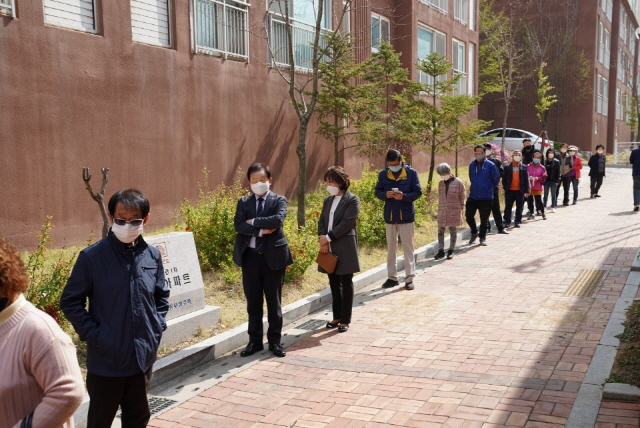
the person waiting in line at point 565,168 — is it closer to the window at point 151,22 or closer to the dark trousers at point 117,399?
the window at point 151,22

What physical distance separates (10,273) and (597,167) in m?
21.2

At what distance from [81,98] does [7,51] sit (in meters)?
1.51

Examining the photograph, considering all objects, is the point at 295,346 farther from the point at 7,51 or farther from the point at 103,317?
the point at 7,51

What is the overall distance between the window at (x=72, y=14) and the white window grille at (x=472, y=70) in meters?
20.9

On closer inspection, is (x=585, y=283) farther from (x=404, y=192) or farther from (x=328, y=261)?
(x=328, y=261)

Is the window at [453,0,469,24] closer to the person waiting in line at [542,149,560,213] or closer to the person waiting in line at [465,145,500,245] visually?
the person waiting in line at [542,149,560,213]

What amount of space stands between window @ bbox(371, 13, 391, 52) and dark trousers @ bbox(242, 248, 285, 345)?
1486 cm

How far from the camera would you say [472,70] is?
30.0 metres

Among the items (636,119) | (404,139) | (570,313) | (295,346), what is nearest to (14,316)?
(295,346)

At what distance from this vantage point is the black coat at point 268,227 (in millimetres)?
6617

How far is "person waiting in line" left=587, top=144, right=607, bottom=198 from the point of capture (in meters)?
20.8

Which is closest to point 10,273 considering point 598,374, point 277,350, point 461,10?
point 277,350

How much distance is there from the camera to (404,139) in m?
17.3

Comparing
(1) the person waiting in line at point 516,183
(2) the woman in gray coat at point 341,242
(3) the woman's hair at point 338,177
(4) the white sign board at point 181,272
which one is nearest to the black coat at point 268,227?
(4) the white sign board at point 181,272
